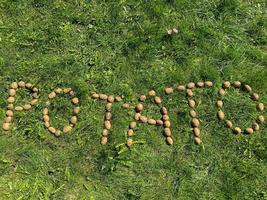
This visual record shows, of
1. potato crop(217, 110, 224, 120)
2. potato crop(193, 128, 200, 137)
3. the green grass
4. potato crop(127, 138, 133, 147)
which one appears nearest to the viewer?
the green grass

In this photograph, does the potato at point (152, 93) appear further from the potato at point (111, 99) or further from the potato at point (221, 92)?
the potato at point (221, 92)

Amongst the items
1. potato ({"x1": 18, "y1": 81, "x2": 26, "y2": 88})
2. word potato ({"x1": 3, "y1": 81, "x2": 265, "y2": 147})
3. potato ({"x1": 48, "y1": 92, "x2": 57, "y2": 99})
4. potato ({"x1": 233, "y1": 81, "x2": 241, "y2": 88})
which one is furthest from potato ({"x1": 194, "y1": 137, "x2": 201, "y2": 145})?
potato ({"x1": 18, "y1": 81, "x2": 26, "y2": 88})

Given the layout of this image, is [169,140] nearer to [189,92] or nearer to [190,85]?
[189,92]

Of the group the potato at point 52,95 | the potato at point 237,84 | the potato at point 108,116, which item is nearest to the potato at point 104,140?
the potato at point 108,116

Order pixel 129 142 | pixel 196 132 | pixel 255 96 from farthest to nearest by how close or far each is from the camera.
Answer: pixel 255 96 < pixel 196 132 < pixel 129 142

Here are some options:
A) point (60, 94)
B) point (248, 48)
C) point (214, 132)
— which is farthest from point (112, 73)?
point (248, 48)

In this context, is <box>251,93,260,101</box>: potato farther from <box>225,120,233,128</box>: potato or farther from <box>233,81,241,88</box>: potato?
<box>225,120,233,128</box>: potato

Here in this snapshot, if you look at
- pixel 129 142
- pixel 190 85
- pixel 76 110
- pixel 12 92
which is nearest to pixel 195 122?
pixel 190 85
